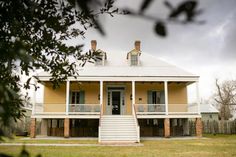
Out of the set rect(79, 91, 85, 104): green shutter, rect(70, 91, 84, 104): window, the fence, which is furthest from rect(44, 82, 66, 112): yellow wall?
the fence

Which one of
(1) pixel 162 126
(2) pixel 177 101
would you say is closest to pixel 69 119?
(1) pixel 162 126

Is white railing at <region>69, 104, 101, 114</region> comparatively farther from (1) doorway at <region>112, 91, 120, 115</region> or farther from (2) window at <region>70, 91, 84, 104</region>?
(1) doorway at <region>112, 91, 120, 115</region>

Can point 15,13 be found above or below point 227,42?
above

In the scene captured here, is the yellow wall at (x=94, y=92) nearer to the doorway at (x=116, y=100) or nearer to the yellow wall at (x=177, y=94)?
the yellow wall at (x=177, y=94)

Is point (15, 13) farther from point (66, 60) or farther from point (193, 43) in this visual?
point (66, 60)

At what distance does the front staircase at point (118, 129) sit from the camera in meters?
20.9

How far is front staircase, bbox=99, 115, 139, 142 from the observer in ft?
68.5

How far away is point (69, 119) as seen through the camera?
83.8 feet

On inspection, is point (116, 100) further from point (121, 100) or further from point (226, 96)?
point (226, 96)

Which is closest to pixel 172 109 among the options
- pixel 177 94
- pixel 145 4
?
pixel 177 94

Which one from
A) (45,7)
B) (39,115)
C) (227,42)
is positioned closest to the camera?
(227,42)

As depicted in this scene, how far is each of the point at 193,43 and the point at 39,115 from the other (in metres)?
23.9

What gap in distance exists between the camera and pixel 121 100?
1098 inches

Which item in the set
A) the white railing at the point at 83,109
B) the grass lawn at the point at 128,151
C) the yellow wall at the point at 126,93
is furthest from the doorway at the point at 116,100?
→ the grass lawn at the point at 128,151
